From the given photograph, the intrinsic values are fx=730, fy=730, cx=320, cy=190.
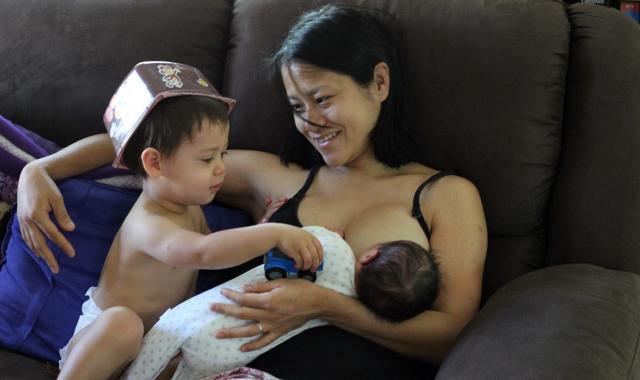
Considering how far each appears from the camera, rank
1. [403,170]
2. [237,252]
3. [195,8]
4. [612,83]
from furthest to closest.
A: 1. [195,8]
2. [403,170]
3. [612,83]
4. [237,252]

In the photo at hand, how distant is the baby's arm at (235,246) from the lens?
1422 millimetres

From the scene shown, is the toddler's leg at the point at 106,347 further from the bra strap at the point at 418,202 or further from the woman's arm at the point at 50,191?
the bra strap at the point at 418,202

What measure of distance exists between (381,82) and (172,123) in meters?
0.49

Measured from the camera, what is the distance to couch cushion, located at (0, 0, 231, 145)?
6.42ft

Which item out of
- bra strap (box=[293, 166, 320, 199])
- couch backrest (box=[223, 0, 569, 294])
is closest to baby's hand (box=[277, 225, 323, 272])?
bra strap (box=[293, 166, 320, 199])

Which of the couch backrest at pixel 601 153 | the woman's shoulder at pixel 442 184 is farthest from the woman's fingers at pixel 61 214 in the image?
the couch backrest at pixel 601 153

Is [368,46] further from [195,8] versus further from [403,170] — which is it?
[195,8]

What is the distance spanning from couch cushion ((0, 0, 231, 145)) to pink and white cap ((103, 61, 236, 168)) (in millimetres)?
392

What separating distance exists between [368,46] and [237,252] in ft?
1.83

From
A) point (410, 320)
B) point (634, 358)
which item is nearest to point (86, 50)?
point (410, 320)

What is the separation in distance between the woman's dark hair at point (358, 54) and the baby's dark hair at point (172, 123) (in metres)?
0.26

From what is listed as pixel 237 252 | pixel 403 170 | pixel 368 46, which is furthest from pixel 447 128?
pixel 237 252

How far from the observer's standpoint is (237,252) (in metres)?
1.42

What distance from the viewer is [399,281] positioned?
144cm
